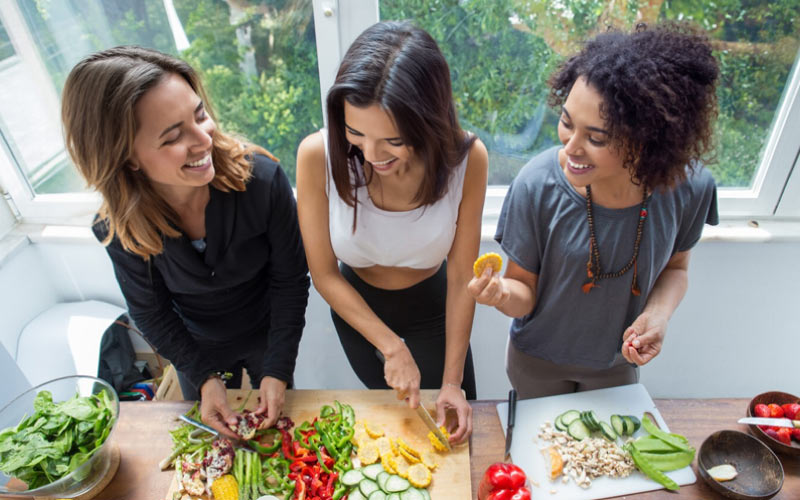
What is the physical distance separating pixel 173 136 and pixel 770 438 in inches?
62.9

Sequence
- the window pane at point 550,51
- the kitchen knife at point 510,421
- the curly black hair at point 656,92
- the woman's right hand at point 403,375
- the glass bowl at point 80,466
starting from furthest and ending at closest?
the window pane at point 550,51 < the woman's right hand at point 403,375 < the kitchen knife at point 510,421 < the glass bowl at point 80,466 < the curly black hair at point 656,92

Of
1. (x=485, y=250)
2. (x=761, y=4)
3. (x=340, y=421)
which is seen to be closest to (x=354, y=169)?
(x=340, y=421)

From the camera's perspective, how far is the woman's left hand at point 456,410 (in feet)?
4.34

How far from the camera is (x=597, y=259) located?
138cm

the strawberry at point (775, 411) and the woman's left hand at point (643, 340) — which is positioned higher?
the woman's left hand at point (643, 340)

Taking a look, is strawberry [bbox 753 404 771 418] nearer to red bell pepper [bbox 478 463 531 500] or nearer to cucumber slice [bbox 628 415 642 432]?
cucumber slice [bbox 628 415 642 432]

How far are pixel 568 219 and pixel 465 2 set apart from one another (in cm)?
98

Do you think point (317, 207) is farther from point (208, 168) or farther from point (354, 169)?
point (208, 168)

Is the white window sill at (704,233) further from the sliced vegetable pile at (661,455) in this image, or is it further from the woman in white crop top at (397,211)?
the sliced vegetable pile at (661,455)

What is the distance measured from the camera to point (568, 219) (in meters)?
1.37

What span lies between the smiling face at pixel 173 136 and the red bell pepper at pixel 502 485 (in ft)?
3.26

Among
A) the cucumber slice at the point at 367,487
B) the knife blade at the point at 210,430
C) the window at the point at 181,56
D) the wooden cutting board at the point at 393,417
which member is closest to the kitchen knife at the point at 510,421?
the wooden cutting board at the point at 393,417

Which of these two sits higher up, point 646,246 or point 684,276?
point 646,246

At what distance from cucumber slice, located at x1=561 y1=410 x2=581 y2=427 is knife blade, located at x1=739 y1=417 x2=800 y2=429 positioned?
40cm
